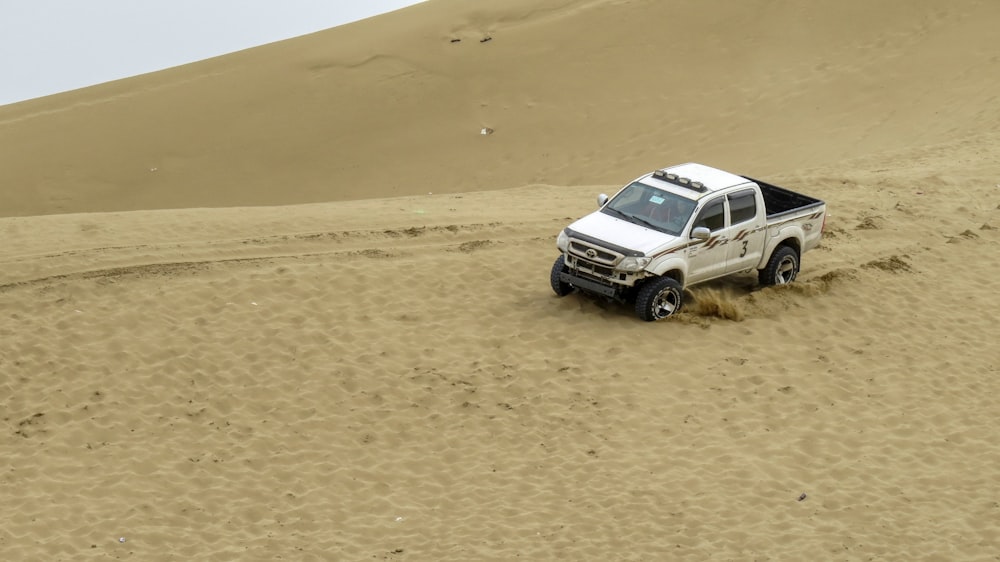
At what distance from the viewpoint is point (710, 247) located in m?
14.9

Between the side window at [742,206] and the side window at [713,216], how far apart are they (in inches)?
6.1

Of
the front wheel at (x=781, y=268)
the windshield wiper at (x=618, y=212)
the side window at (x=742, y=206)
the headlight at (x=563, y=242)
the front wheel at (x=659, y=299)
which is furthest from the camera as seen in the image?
the front wheel at (x=781, y=268)

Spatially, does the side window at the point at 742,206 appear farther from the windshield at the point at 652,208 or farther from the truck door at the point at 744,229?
the windshield at the point at 652,208

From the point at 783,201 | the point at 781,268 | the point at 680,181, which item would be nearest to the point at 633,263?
the point at 680,181

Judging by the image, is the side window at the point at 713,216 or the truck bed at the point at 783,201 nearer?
the side window at the point at 713,216

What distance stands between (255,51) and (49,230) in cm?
1554

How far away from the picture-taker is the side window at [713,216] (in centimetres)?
1475

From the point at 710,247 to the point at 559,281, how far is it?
1.93 m

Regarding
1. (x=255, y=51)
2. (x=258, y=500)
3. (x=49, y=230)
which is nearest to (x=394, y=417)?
(x=258, y=500)

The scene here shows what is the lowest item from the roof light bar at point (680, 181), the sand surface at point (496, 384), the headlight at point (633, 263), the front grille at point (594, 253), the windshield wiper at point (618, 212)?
the sand surface at point (496, 384)

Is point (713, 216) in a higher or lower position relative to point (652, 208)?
lower

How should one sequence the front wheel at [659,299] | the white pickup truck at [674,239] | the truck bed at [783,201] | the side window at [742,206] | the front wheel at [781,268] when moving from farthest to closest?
1. the truck bed at [783,201]
2. the front wheel at [781,268]
3. the side window at [742,206]
4. the front wheel at [659,299]
5. the white pickup truck at [674,239]

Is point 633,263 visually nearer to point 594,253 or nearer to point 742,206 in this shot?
point 594,253

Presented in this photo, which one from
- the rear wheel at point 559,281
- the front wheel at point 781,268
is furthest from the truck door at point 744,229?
the rear wheel at point 559,281
